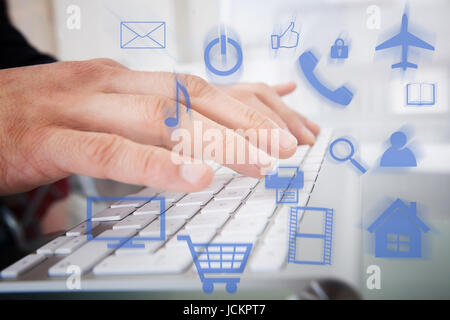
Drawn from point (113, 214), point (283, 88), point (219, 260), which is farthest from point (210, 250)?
point (283, 88)

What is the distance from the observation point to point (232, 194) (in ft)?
1.07

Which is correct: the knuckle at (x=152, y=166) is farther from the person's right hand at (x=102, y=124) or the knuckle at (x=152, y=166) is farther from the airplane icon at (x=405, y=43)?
the airplane icon at (x=405, y=43)

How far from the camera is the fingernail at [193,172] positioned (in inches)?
9.9

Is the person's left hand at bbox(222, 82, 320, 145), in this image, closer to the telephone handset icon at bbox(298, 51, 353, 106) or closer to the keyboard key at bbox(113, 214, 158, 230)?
the telephone handset icon at bbox(298, 51, 353, 106)

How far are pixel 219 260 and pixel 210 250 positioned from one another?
0.04 feet

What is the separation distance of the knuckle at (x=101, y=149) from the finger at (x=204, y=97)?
0.11 m

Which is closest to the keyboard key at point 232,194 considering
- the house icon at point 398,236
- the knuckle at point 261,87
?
the house icon at point 398,236

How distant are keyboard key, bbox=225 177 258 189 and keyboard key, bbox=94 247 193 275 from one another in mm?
136

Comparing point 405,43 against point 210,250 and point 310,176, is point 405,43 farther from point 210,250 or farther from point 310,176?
point 210,250

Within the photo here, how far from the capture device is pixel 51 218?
69 cm

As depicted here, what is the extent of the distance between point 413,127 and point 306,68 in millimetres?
131

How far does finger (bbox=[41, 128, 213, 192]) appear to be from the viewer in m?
0.26

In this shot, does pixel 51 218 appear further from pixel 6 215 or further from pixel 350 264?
pixel 350 264

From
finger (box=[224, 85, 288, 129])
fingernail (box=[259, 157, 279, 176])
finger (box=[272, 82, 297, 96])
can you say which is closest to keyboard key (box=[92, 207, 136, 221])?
fingernail (box=[259, 157, 279, 176])
